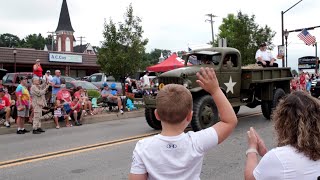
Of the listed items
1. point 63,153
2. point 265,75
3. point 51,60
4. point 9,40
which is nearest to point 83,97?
point 63,153

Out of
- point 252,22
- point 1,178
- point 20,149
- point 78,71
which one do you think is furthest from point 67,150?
point 78,71

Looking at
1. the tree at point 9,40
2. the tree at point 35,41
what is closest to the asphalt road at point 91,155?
the tree at point 35,41

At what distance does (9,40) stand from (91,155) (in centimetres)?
13648

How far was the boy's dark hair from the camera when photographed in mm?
2395

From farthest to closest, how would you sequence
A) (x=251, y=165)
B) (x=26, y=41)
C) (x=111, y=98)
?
1. (x=26, y=41)
2. (x=111, y=98)
3. (x=251, y=165)

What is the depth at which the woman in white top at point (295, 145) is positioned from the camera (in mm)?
2273

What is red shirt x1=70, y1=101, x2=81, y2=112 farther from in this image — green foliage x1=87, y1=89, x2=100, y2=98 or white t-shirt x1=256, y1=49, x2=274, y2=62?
white t-shirt x1=256, y1=49, x2=274, y2=62

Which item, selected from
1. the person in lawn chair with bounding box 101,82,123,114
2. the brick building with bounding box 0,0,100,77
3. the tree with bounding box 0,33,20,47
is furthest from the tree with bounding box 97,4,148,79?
the tree with bounding box 0,33,20,47

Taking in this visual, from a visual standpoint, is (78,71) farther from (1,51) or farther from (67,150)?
(67,150)

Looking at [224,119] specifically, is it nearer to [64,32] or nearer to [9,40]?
[64,32]

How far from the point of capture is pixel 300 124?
231 cm

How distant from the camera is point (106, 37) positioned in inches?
669

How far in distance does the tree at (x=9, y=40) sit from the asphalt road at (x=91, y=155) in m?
125

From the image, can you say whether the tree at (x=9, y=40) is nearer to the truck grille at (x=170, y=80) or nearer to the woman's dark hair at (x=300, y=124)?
the truck grille at (x=170, y=80)
